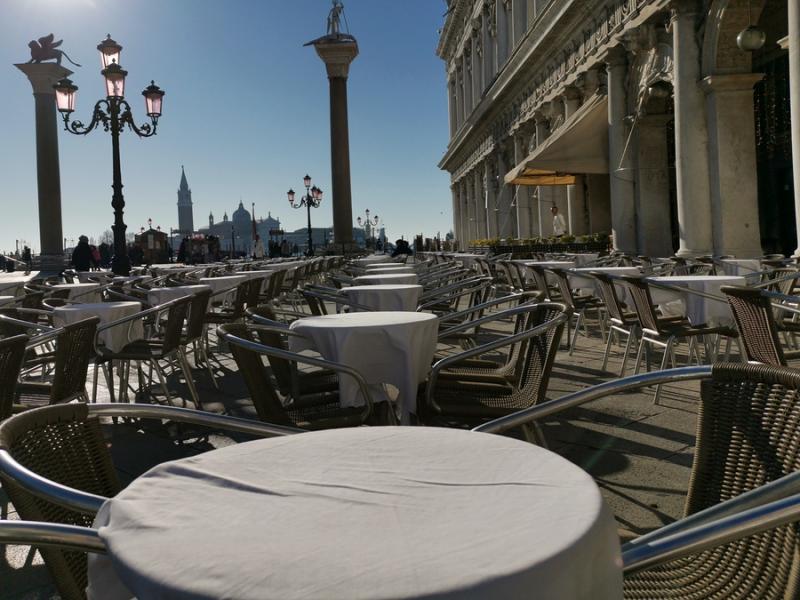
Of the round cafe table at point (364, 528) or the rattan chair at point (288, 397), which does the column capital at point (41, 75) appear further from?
the round cafe table at point (364, 528)

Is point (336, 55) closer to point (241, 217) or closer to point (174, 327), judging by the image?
point (174, 327)

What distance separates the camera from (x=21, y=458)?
170cm

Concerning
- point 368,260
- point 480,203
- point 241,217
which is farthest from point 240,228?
point 368,260

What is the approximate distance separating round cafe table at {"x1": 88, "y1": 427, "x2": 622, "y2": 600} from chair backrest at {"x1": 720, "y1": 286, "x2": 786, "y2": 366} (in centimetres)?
218

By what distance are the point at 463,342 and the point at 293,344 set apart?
1381mm

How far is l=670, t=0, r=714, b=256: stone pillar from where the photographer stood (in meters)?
12.3

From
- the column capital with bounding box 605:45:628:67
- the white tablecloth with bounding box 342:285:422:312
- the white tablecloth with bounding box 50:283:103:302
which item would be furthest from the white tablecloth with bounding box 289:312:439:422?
the column capital with bounding box 605:45:628:67

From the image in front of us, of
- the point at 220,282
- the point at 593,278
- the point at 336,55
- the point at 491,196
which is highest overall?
the point at 336,55

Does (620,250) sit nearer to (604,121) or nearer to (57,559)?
(604,121)

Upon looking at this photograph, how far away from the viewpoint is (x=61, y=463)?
184cm

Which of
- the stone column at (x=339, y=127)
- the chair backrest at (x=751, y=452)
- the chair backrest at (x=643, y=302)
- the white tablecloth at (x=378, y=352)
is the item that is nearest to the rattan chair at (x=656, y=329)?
the chair backrest at (x=643, y=302)

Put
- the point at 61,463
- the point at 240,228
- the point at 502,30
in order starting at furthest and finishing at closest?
1. the point at 240,228
2. the point at 502,30
3. the point at 61,463

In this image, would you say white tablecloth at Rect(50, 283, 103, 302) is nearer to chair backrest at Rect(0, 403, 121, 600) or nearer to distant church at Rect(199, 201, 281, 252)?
chair backrest at Rect(0, 403, 121, 600)

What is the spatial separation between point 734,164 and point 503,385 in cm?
948
